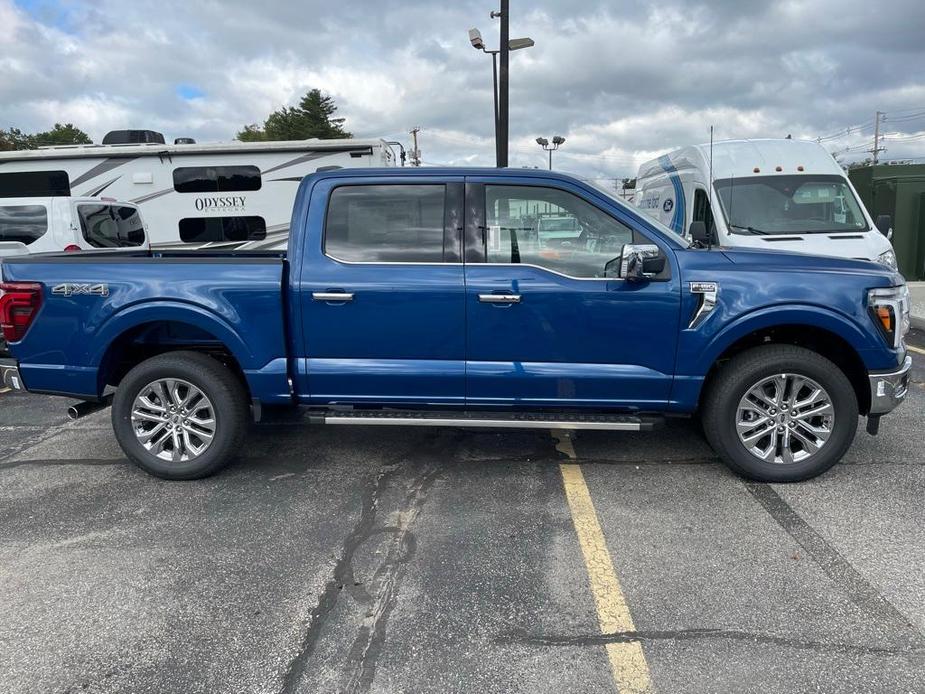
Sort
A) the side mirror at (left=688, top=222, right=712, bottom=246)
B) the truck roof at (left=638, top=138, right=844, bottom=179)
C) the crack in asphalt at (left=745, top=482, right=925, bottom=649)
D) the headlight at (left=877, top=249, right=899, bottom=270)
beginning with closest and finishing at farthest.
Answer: the crack in asphalt at (left=745, top=482, right=925, bottom=649), the side mirror at (left=688, top=222, right=712, bottom=246), the headlight at (left=877, top=249, right=899, bottom=270), the truck roof at (left=638, top=138, right=844, bottom=179)

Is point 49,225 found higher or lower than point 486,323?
higher

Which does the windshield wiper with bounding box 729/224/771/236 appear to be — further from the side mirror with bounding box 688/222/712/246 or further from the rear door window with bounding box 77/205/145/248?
the rear door window with bounding box 77/205/145/248

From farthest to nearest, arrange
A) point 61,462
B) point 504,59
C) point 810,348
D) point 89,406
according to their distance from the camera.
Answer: point 504,59 < point 61,462 < point 89,406 < point 810,348

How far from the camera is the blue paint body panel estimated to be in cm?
396

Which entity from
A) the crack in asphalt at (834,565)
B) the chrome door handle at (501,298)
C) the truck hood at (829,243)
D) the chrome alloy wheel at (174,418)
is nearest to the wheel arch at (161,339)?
the chrome alloy wheel at (174,418)

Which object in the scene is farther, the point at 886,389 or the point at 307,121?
the point at 307,121

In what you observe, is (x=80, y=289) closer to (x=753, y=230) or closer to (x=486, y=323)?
(x=486, y=323)

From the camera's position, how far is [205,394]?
168 inches

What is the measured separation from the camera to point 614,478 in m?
4.34

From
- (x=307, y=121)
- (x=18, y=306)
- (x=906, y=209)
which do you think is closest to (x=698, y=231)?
(x=18, y=306)

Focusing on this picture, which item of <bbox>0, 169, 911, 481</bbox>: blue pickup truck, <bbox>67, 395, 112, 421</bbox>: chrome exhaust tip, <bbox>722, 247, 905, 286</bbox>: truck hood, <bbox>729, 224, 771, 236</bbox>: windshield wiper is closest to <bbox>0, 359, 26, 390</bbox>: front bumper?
<bbox>0, 169, 911, 481</bbox>: blue pickup truck

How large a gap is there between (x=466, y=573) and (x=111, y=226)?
740cm

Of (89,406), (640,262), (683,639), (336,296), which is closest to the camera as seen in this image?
(683,639)

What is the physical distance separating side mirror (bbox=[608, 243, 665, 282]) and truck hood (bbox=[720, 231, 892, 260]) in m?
4.22
